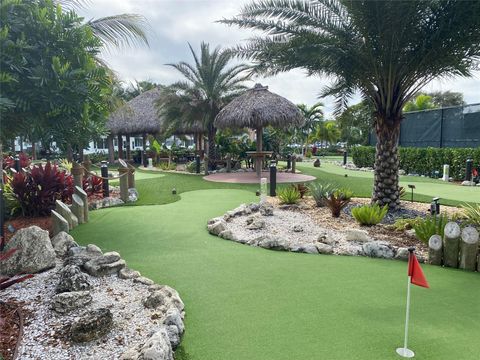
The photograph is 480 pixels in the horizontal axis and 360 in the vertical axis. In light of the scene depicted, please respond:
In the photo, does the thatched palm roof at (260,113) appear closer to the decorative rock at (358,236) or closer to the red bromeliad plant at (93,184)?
the red bromeliad plant at (93,184)

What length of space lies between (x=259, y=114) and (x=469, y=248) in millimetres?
10936

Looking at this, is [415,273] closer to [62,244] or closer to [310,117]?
[62,244]

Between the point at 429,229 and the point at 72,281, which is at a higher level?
A: the point at 429,229

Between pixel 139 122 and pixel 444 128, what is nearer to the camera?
pixel 444 128

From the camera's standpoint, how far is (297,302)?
347 cm

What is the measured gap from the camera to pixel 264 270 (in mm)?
4387

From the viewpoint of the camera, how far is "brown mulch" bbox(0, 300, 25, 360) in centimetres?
255

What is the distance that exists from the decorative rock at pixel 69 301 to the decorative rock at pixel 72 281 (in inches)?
12.5

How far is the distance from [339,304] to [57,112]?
12.9 feet

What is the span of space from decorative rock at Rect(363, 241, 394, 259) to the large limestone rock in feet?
13.4

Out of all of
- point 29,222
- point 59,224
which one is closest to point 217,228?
point 59,224

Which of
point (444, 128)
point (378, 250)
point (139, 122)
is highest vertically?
point (139, 122)

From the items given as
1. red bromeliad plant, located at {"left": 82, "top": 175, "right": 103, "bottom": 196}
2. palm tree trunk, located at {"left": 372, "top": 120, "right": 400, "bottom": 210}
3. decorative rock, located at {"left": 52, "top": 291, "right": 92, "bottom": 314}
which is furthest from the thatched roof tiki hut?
decorative rock, located at {"left": 52, "top": 291, "right": 92, "bottom": 314}

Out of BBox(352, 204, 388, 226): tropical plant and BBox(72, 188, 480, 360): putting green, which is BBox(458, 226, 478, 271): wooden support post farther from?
BBox(352, 204, 388, 226): tropical plant
